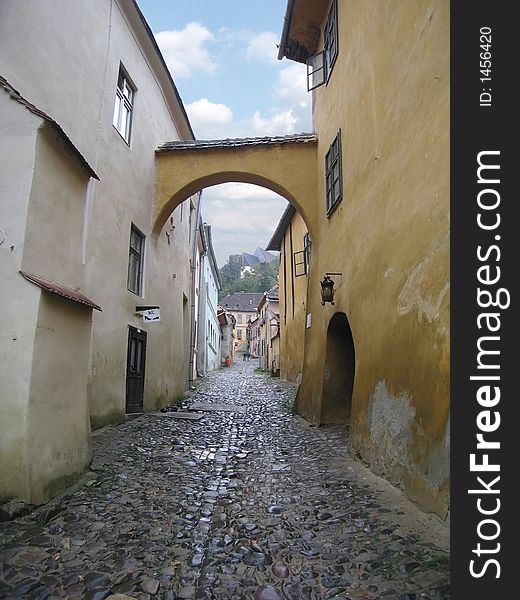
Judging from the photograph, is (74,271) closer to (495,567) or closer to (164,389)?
(495,567)

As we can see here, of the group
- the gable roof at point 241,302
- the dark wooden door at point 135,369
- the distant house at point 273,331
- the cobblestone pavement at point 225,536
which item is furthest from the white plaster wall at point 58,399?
the gable roof at point 241,302

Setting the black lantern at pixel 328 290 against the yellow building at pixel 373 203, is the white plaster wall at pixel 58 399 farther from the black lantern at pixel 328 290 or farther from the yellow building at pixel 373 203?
the black lantern at pixel 328 290

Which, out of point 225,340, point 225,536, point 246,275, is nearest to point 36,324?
point 225,536

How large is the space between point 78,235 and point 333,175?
15.1 feet

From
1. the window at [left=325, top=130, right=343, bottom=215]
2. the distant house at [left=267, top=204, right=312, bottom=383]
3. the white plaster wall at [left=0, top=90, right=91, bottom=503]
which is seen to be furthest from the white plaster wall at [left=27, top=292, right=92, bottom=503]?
the distant house at [left=267, top=204, right=312, bottom=383]

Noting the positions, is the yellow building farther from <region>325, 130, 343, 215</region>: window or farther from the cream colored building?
the cream colored building

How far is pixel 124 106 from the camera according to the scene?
8.01 m

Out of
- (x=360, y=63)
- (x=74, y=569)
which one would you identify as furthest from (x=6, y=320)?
(x=360, y=63)

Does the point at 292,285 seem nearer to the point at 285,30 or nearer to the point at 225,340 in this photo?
the point at 285,30

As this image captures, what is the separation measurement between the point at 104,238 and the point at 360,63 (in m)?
4.53

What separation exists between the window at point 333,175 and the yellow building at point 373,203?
0.12 feet

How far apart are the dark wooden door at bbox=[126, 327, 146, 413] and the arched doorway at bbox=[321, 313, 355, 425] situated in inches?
139

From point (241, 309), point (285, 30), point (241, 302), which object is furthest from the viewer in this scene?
point (241, 302)

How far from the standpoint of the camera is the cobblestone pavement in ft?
8.00
